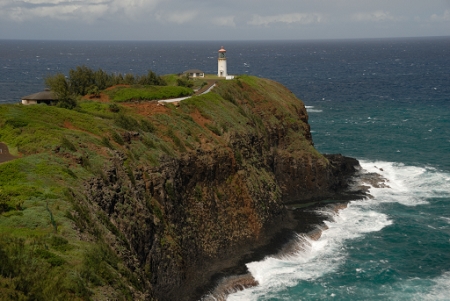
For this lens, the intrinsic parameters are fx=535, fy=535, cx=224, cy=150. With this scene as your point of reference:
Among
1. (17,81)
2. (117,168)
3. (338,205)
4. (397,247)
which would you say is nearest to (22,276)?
(117,168)

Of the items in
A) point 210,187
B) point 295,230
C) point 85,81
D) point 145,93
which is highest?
point 85,81

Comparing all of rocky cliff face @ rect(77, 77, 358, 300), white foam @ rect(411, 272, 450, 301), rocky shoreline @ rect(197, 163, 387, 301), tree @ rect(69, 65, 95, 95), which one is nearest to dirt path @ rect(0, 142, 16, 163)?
rocky cliff face @ rect(77, 77, 358, 300)

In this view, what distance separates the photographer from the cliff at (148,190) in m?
24.2

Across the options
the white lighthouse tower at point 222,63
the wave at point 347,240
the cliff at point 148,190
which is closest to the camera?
the cliff at point 148,190

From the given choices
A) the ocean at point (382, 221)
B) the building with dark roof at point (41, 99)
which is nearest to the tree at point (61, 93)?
the building with dark roof at point (41, 99)

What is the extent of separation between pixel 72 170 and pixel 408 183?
47999 mm

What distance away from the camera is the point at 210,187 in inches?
1875

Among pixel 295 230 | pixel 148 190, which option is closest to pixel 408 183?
pixel 295 230

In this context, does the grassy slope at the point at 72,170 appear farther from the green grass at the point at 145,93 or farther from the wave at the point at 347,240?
the wave at the point at 347,240

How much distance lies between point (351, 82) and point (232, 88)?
106146 millimetres

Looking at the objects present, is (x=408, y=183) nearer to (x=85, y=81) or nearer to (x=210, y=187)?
(x=210, y=187)

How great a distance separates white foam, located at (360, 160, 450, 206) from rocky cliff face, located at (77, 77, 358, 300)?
4790 millimetres

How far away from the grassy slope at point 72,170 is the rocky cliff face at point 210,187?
15.1 inches

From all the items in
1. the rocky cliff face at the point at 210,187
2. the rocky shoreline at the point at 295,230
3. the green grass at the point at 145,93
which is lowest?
the rocky shoreline at the point at 295,230
